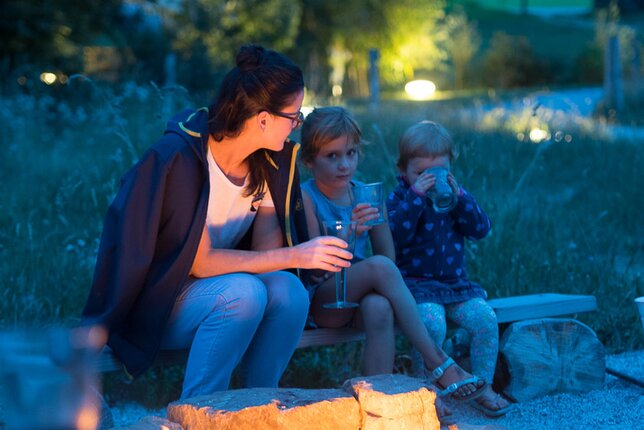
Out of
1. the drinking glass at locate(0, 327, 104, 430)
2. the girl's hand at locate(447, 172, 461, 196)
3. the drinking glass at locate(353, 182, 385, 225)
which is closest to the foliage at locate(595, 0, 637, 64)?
the girl's hand at locate(447, 172, 461, 196)

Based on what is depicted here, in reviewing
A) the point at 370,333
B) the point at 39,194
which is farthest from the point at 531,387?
the point at 39,194

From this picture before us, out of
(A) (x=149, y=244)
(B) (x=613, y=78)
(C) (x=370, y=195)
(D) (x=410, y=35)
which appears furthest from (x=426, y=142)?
(D) (x=410, y=35)

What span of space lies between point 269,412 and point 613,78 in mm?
14337

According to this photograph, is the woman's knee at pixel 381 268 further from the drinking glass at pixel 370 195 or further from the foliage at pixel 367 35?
the foliage at pixel 367 35

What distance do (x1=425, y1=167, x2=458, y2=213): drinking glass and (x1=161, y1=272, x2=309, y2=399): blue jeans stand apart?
717 millimetres

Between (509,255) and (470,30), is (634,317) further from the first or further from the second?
(470,30)

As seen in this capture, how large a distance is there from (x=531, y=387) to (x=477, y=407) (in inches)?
10.8

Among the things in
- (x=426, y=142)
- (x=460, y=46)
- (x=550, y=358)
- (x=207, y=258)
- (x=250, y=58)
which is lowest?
(x=550, y=358)

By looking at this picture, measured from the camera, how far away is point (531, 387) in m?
3.71

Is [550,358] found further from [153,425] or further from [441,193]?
[153,425]

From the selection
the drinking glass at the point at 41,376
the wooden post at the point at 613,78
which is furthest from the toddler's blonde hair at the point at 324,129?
the wooden post at the point at 613,78

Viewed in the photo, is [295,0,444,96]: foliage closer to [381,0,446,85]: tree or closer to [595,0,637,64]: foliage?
[381,0,446,85]: tree

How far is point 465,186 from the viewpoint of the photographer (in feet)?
18.1

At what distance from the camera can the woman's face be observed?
3.19 metres
